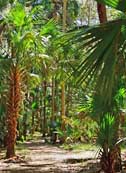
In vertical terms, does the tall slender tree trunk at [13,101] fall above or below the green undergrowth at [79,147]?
above

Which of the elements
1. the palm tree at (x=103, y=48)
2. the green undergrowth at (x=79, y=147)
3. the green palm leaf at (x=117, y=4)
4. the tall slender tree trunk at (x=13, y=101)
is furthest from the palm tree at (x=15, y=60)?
the green palm leaf at (x=117, y=4)

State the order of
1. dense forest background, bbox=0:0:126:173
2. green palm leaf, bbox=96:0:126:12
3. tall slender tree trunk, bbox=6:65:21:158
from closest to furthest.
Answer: green palm leaf, bbox=96:0:126:12
dense forest background, bbox=0:0:126:173
tall slender tree trunk, bbox=6:65:21:158

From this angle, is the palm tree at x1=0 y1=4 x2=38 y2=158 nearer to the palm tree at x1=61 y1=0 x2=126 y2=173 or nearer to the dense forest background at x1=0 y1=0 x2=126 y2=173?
the dense forest background at x1=0 y1=0 x2=126 y2=173

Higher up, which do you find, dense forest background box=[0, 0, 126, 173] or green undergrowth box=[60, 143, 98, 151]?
dense forest background box=[0, 0, 126, 173]

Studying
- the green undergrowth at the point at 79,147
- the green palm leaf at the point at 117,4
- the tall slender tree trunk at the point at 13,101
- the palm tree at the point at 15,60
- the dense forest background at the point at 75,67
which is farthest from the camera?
the green undergrowth at the point at 79,147

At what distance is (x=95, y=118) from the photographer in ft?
34.2

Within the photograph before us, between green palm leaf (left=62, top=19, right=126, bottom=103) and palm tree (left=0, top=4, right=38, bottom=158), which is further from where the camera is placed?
palm tree (left=0, top=4, right=38, bottom=158)

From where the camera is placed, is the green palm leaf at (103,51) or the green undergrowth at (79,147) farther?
the green undergrowth at (79,147)

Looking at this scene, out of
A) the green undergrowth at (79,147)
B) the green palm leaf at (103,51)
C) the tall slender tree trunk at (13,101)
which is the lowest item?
the green undergrowth at (79,147)

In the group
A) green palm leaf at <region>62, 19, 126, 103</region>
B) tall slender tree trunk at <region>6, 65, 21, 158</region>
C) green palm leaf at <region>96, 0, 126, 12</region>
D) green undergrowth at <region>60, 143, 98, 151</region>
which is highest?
green palm leaf at <region>96, 0, 126, 12</region>

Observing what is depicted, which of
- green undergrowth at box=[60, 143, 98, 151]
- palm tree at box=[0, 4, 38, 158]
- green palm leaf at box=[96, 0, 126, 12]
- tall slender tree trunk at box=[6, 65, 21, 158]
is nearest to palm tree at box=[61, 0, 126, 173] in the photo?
green palm leaf at box=[96, 0, 126, 12]

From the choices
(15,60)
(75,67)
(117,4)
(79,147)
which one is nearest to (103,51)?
(117,4)

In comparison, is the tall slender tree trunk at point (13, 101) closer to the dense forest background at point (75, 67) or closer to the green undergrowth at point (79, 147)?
the dense forest background at point (75, 67)

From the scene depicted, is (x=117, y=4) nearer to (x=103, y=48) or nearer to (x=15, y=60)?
(x=103, y=48)
